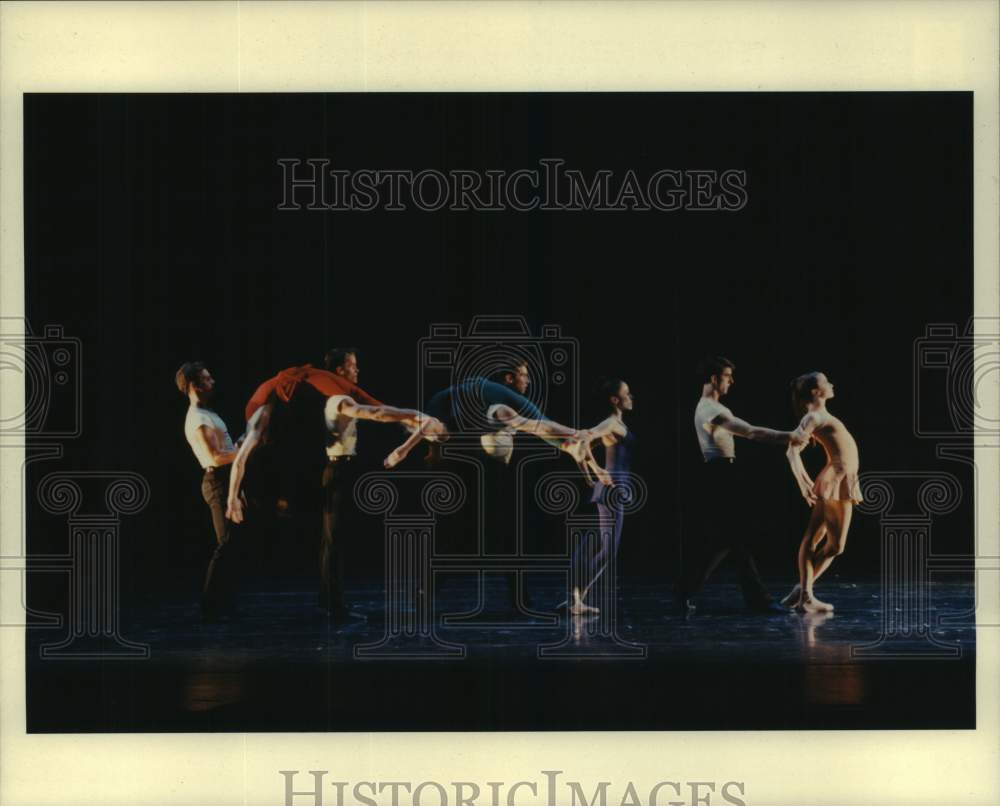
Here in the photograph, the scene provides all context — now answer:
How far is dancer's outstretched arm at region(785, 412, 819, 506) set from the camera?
20.4 ft

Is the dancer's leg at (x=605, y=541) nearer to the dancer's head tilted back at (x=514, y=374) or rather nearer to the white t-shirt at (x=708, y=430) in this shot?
the white t-shirt at (x=708, y=430)

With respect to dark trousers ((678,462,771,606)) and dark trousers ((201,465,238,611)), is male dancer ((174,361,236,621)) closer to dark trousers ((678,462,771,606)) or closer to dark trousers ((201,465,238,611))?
dark trousers ((201,465,238,611))

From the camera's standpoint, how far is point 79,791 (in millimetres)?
6105

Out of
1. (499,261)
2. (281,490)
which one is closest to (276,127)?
(499,261)

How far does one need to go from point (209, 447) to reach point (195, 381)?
0.29m

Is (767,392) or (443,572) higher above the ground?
(767,392)

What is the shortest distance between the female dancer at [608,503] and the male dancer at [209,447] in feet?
4.92

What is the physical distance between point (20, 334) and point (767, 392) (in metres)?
3.24

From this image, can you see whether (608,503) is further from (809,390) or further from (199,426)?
(199,426)

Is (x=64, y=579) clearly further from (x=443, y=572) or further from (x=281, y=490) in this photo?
(x=443, y=572)

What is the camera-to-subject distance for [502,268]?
6172 millimetres

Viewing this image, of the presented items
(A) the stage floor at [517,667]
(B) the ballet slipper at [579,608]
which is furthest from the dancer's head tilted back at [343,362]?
(B) the ballet slipper at [579,608]

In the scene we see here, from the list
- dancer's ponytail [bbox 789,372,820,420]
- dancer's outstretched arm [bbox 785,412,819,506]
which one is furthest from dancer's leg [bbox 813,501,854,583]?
dancer's ponytail [bbox 789,372,820,420]

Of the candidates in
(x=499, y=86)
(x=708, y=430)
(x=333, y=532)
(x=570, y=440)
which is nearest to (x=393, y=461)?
(x=333, y=532)
